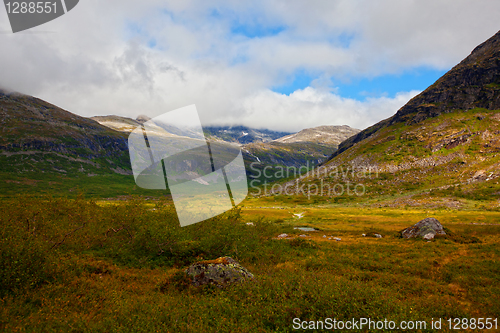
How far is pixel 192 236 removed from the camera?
25.3 m

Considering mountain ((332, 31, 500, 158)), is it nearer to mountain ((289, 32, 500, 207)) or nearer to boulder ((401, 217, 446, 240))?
mountain ((289, 32, 500, 207))

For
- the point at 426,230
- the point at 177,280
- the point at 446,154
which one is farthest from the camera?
the point at 446,154

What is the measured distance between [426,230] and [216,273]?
3939 cm

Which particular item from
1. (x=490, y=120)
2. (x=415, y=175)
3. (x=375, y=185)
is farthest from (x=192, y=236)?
(x=490, y=120)

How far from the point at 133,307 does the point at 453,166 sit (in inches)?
6986

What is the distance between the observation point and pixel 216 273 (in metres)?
14.8

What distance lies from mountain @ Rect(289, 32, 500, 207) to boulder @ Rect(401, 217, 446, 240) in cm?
7572

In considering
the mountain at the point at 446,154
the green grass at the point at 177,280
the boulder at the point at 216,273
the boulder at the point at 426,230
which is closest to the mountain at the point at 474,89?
the mountain at the point at 446,154

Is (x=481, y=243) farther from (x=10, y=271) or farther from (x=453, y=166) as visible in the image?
(x=453, y=166)

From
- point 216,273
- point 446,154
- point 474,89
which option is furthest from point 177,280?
point 474,89

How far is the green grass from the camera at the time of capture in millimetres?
10438

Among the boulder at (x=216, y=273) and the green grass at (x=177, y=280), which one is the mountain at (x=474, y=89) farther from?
the boulder at (x=216, y=273)

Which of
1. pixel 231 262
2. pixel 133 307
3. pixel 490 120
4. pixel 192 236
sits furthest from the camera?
pixel 490 120

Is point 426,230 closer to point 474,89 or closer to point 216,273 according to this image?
point 216,273
